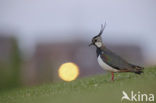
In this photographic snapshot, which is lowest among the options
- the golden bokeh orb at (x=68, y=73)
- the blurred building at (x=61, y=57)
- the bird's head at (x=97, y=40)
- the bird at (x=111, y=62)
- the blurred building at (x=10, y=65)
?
the blurred building at (x=61, y=57)

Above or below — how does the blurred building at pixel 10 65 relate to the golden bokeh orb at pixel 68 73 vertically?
below

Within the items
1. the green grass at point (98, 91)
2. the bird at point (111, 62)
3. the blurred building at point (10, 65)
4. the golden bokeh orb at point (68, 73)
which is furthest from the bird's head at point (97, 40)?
the blurred building at point (10, 65)

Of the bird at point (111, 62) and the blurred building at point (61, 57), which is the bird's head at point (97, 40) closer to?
the bird at point (111, 62)

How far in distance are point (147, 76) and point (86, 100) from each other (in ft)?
5.16

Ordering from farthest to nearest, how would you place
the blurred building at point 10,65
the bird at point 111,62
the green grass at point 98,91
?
the blurred building at point 10,65
the bird at point 111,62
the green grass at point 98,91

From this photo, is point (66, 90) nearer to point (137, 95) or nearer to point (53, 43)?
point (137, 95)

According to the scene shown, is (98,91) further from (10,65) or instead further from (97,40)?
(10,65)

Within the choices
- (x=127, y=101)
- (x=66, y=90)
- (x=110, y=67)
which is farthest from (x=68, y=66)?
(x=127, y=101)

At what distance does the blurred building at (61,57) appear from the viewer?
11797 mm

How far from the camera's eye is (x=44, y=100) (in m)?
6.18

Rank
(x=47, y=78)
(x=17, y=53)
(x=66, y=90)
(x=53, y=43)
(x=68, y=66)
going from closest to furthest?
(x=66, y=90) → (x=68, y=66) → (x=17, y=53) → (x=47, y=78) → (x=53, y=43)

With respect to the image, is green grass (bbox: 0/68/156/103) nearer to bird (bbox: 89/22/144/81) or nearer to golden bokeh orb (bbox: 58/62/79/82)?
bird (bbox: 89/22/144/81)

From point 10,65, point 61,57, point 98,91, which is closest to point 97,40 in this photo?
point 98,91

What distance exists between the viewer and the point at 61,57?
14320 millimetres
